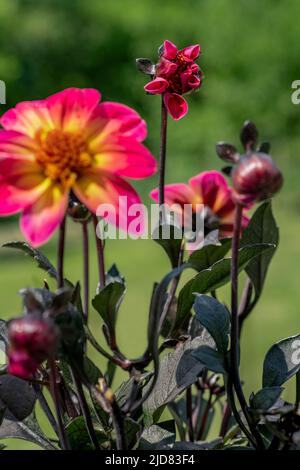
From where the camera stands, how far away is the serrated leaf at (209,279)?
1.25 feet

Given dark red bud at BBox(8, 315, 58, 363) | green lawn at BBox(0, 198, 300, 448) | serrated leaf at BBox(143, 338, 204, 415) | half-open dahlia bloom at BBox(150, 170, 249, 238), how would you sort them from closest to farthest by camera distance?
dark red bud at BBox(8, 315, 58, 363) < serrated leaf at BBox(143, 338, 204, 415) < half-open dahlia bloom at BBox(150, 170, 249, 238) < green lawn at BBox(0, 198, 300, 448)

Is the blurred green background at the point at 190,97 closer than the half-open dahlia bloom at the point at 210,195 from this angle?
No

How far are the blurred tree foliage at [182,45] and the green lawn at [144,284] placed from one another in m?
0.91

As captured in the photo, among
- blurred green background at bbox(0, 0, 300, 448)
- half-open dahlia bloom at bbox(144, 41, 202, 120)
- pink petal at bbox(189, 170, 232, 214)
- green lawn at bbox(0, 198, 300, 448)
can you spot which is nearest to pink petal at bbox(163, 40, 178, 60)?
half-open dahlia bloom at bbox(144, 41, 202, 120)

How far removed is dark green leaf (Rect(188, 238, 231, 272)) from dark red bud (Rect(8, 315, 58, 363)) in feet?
0.53

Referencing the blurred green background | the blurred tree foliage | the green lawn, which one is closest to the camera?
the green lawn

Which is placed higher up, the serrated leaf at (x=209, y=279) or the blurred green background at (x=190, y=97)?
the blurred green background at (x=190, y=97)

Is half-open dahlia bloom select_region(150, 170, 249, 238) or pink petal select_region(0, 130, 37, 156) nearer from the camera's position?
pink petal select_region(0, 130, 37, 156)

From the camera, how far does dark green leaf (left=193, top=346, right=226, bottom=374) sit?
13.5 inches

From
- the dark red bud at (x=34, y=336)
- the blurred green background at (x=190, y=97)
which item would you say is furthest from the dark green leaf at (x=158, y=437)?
the blurred green background at (x=190, y=97)

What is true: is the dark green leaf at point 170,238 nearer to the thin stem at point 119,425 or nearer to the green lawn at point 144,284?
the thin stem at point 119,425

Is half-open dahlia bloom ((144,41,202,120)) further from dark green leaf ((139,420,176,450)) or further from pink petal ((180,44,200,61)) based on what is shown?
dark green leaf ((139,420,176,450))

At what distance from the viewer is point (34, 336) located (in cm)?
27

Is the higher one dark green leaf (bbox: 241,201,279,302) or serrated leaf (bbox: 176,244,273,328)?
dark green leaf (bbox: 241,201,279,302)
